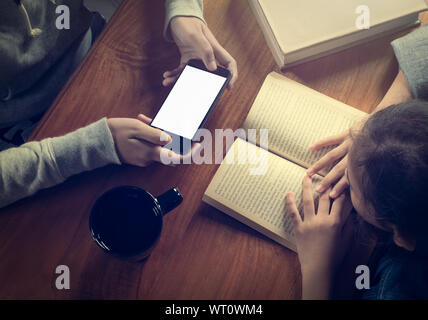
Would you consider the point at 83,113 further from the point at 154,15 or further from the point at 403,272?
the point at 403,272

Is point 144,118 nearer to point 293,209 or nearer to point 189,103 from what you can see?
point 189,103

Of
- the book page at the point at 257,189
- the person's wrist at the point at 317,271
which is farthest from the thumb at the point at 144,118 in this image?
the person's wrist at the point at 317,271

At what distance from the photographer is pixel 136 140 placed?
664mm

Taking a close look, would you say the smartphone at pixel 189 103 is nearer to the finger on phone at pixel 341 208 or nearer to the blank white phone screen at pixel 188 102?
the blank white phone screen at pixel 188 102

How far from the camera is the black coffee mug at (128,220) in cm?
51

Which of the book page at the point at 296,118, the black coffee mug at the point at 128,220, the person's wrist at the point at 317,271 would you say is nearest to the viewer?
the black coffee mug at the point at 128,220

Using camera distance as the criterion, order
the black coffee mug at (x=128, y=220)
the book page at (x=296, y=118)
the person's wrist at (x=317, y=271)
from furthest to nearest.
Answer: the book page at (x=296, y=118)
the person's wrist at (x=317, y=271)
the black coffee mug at (x=128, y=220)

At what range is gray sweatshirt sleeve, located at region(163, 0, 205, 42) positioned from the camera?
73 cm

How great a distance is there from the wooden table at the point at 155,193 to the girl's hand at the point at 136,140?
34mm

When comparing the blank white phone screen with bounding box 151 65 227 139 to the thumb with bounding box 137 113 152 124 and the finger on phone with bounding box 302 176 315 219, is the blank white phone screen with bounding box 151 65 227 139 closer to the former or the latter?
the thumb with bounding box 137 113 152 124

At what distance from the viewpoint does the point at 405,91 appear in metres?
0.71

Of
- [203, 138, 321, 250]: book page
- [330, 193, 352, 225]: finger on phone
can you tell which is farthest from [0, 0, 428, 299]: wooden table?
[330, 193, 352, 225]: finger on phone

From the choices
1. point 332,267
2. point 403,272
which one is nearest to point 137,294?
point 332,267

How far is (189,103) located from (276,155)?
0.76 ft
